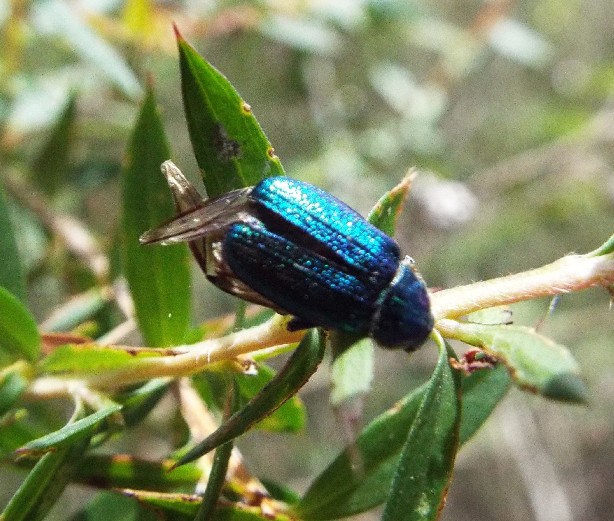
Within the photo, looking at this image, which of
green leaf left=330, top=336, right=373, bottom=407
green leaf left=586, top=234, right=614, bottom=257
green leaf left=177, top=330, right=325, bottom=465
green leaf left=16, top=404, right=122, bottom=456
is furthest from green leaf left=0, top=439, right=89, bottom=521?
green leaf left=586, top=234, right=614, bottom=257

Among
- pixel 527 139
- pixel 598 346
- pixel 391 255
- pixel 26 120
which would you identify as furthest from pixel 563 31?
pixel 391 255

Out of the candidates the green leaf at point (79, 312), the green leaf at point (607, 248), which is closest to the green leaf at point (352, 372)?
the green leaf at point (607, 248)

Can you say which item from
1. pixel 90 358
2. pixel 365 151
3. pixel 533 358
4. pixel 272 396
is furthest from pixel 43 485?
pixel 365 151

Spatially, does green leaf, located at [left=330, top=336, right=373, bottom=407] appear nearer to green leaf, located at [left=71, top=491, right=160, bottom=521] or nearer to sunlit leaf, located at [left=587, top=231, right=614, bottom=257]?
sunlit leaf, located at [left=587, top=231, right=614, bottom=257]

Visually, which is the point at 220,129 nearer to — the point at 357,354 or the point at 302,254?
the point at 302,254

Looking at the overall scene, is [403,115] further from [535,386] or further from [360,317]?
[535,386]

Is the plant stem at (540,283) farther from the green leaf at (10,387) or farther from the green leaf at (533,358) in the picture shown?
the green leaf at (10,387)
